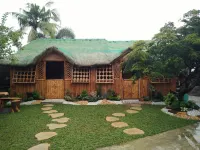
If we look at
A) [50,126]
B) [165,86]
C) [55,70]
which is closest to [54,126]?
[50,126]

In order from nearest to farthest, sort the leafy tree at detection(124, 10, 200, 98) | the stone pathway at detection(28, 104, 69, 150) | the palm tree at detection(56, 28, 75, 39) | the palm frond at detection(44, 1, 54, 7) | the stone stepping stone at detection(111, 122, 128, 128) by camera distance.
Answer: the stone pathway at detection(28, 104, 69, 150) < the stone stepping stone at detection(111, 122, 128, 128) < the leafy tree at detection(124, 10, 200, 98) < the palm tree at detection(56, 28, 75, 39) < the palm frond at detection(44, 1, 54, 7)

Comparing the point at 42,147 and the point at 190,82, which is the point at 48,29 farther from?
the point at 42,147

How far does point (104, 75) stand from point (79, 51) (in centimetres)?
273

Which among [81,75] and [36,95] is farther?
[81,75]

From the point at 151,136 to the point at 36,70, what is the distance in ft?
28.5

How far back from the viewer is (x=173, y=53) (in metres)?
7.41

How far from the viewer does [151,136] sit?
524 centimetres

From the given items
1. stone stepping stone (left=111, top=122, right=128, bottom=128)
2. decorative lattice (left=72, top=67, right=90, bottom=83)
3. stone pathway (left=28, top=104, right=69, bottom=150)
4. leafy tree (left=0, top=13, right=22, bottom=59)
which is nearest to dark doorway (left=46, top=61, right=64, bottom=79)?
decorative lattice (left=72, top=67, right=90, bottom=83)

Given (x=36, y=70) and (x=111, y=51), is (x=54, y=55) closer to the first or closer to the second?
(x=36, y=70)

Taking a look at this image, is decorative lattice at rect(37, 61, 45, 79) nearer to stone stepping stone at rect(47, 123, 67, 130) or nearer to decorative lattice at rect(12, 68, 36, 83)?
decorative lattice at rect(12, 68, 36, 83)

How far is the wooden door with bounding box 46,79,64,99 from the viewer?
1134 centimetres

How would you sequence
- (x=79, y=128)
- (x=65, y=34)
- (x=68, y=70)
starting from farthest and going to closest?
(x=65, y=34)
(x=68, y=70)
(x=79, y=128)

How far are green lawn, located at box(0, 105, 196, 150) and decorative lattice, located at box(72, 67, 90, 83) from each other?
3.43 m

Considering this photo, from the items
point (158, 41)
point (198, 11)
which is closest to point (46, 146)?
point (158, 41)
